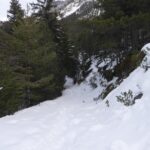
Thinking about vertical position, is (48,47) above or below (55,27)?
below

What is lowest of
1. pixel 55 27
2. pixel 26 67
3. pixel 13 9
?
pixel 26 67

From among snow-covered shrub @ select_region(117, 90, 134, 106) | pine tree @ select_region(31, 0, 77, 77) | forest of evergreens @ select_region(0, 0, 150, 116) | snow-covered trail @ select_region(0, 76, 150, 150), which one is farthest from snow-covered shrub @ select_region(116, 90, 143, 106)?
pine tree @ select_region(31, 0, 77, 77)

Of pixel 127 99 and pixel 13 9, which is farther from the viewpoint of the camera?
pixel 13 9

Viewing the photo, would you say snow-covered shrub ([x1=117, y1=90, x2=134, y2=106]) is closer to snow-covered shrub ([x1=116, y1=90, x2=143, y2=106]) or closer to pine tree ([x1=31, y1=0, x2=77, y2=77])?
snow-covered shrub ([x1=116, y1=90, x2=143, y2=106])

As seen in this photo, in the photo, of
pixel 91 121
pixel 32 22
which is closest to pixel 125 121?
pixel 91 121

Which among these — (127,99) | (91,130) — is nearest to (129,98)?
(127,99)

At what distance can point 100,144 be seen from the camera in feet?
25.3

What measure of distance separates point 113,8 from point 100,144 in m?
15.9

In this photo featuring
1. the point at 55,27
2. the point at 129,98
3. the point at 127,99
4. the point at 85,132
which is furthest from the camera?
the point at 55,27

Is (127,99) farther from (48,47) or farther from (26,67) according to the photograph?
(48,47)

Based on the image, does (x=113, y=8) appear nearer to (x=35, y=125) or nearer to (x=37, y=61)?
(x=37, y=61)

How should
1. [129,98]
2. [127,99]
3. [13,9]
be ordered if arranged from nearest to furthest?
[127,99] < [129,98] < [13,9]

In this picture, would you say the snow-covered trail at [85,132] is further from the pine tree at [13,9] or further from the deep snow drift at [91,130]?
the pine tree at [13,9]

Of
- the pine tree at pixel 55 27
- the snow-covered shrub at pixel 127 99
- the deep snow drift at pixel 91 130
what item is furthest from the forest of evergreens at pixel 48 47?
the deep snow drift at pixel 91 130
